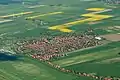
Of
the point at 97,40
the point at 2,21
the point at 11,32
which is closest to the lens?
the point at 97,40

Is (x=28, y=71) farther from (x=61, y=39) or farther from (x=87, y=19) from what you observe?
(x=87, y=19)

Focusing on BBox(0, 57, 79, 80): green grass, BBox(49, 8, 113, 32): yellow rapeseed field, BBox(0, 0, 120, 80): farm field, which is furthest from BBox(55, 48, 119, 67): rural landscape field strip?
BBox(49, 8, 113, 32): yellow rapeseed field

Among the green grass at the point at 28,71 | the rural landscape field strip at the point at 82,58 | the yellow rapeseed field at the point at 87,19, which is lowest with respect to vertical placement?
the green grass at the point at 28,71

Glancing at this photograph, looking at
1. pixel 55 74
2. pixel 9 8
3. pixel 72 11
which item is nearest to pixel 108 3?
pixel 72 11

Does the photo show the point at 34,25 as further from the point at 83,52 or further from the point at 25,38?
the point at 83,52

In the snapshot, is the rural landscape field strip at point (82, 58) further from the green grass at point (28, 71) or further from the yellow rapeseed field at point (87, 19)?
the yellow rapeseed field at point (87, 19)

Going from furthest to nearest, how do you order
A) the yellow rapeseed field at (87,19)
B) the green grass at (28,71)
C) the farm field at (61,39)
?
the yellow rapeseed field at (87,19)
the farm field at (61,39)
the green grass at (28,71)

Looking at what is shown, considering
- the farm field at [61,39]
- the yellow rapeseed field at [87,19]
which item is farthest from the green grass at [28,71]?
the yellow rapeseed field at [87,19]

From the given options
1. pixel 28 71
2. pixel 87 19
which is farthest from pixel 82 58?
pixel 87 19
